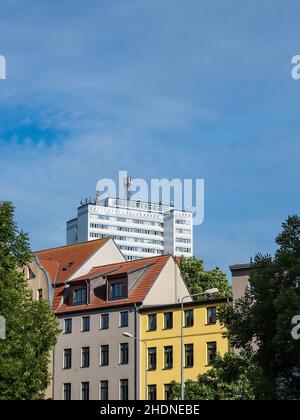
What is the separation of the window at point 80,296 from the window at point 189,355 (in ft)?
48.1

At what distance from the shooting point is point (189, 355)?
267 ft

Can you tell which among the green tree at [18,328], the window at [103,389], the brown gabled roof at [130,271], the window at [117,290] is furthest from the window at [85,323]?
the green tree at [18,328]

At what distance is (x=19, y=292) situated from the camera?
4903 cm

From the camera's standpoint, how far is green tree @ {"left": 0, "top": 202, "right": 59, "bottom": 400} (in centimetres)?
4684

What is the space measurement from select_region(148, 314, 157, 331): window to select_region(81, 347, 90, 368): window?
7.55m

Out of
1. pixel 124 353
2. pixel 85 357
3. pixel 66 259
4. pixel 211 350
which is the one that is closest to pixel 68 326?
pixel 85 357

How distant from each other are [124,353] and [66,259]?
63.2 feet

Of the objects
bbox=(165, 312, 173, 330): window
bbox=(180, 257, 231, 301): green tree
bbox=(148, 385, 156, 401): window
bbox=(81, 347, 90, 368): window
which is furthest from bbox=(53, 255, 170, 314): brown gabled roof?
bbox=(180, 257, 231, 301): green tree

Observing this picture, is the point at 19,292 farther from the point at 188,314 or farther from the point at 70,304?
the point at 70,304

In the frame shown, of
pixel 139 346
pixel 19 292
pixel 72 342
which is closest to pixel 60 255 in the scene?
pixel 72 342

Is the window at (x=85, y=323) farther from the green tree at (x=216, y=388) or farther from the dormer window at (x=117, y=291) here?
the green tree at (x=216, y=388)

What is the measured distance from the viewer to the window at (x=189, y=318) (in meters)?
82.4
